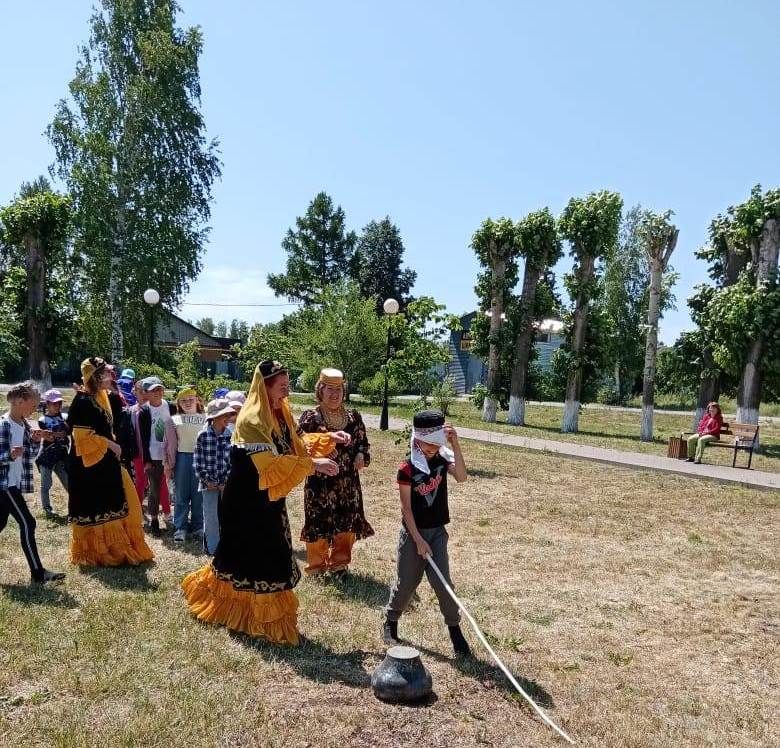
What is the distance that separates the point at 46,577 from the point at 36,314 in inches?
751

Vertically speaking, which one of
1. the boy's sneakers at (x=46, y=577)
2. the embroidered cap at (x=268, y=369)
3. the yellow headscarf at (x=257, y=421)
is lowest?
the boy's sneakers at (x=46, y=577)

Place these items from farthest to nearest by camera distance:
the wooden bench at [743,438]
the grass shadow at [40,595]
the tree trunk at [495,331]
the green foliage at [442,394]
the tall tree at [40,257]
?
1. the tree trunk at [495,331]
2. the tall tree at [40,257]
3. the wooden bench at [743,438]
4. the green foliage at [442,394]
5. the grass shadow at [40,595]

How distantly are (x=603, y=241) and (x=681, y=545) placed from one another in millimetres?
15331

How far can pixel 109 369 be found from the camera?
6492 mm

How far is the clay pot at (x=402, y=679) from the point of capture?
3945 mm

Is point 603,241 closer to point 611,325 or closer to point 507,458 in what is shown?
point 611,325

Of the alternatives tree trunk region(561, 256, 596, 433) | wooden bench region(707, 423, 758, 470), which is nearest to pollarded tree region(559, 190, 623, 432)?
Result: tree trunk region(561, 256, 596, 433)

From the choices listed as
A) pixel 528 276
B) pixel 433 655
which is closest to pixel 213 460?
pixel 433 655

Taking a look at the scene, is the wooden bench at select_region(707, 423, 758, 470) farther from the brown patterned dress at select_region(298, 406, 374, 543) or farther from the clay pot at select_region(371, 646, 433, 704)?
the clay pot at select_region(371, 646, 433, 704)

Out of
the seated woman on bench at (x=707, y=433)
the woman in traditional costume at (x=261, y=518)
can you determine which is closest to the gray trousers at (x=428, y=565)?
the woman in traditional costume at (x=261, y=518)

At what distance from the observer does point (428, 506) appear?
15.0 feet

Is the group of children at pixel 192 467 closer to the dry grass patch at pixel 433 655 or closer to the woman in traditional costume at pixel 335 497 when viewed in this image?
the dry grass patch at pixel 433 655

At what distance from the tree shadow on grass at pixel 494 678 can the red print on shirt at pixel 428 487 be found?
114 centimetres

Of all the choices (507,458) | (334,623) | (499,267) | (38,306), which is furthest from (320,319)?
(334,623)
